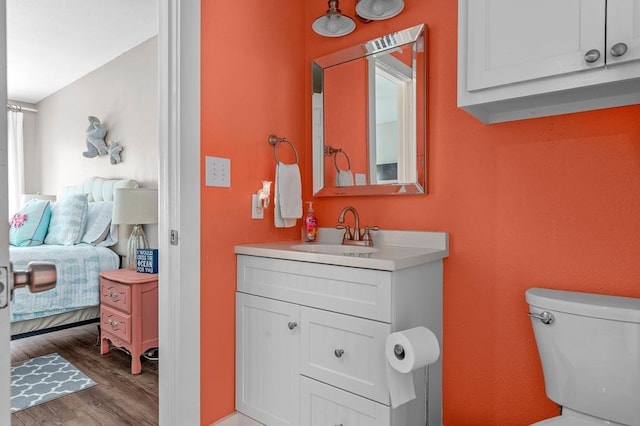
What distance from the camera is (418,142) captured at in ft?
5.78

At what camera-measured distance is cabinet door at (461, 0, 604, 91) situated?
43.1 inches

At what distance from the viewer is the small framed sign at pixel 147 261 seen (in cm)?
262

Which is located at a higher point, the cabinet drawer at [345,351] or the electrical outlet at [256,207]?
the electrical outlet at [256,207]

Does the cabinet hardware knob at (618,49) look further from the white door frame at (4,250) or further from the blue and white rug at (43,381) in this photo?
the blue and white rug at (43,381)

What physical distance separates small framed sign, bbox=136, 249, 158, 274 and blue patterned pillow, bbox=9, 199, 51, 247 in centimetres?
131

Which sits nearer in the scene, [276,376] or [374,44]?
[276,376]

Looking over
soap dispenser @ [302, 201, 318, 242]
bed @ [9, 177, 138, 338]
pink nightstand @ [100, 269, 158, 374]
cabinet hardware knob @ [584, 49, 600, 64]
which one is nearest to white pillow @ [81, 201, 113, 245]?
bed @ [9, 177, 138, 338]

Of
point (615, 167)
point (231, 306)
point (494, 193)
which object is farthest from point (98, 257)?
point (615, 167)

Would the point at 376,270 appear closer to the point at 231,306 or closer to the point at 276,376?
the point at 276,376

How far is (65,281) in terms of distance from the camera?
2.77 metres

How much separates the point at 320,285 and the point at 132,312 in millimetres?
1549

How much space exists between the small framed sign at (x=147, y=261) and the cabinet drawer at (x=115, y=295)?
184 mm

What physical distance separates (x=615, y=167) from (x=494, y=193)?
1.31 feet

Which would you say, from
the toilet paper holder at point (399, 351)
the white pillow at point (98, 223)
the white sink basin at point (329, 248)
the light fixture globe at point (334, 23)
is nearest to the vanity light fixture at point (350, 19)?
the light fixture globe at point (334, 23)
